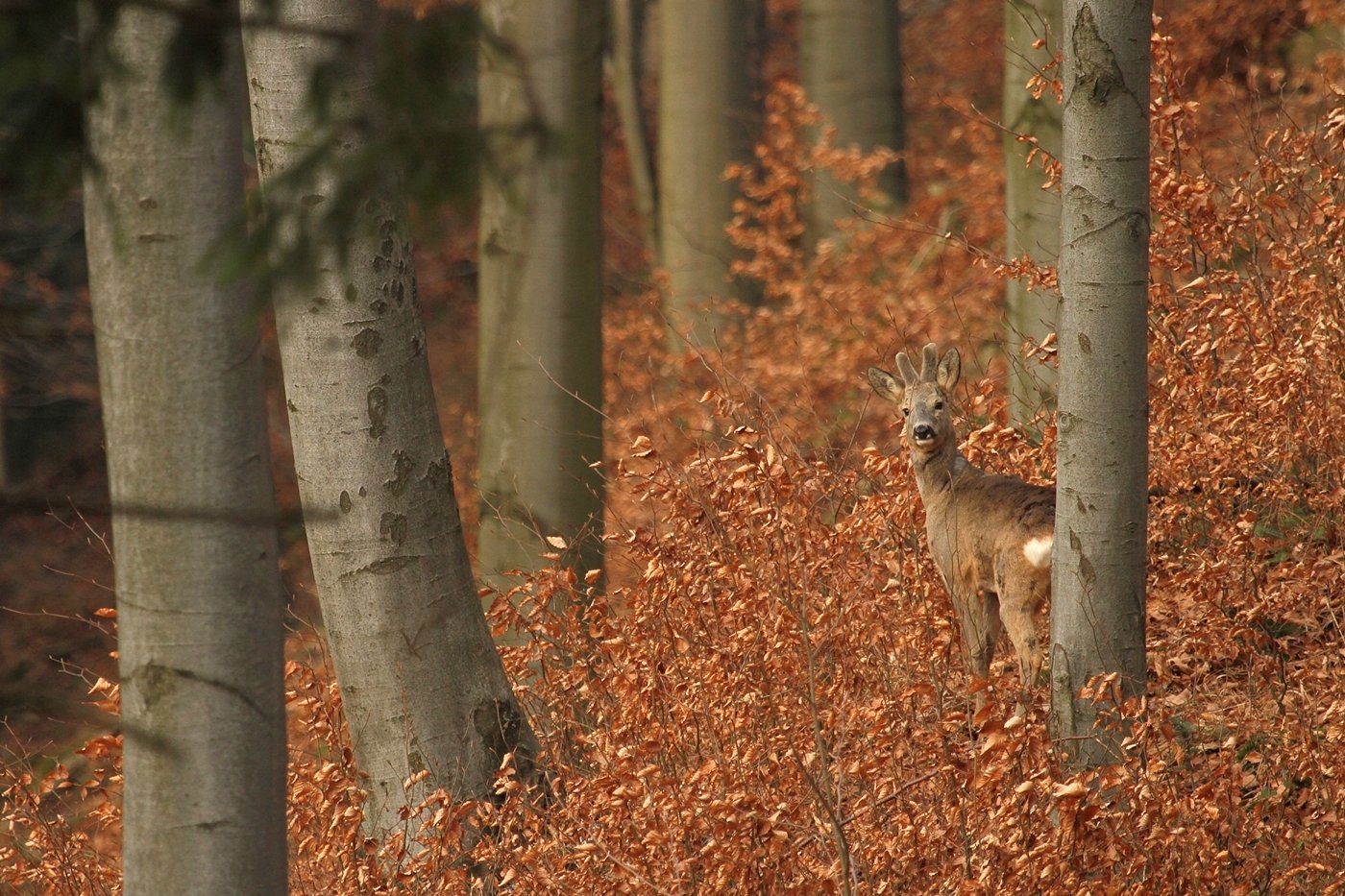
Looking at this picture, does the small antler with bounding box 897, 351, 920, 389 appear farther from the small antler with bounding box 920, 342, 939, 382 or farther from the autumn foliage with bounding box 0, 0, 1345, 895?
the autumn foliage with bounding box 0, 0, 1345, 895

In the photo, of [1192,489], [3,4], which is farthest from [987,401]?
[3,4]

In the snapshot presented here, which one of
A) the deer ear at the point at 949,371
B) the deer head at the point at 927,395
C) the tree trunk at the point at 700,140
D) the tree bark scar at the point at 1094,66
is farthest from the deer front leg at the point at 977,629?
the tree trunk at the point at 700,140

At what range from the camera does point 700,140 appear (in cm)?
1617

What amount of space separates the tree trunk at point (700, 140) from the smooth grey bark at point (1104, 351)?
35.5ft

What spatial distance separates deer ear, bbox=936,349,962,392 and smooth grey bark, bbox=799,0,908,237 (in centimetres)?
865

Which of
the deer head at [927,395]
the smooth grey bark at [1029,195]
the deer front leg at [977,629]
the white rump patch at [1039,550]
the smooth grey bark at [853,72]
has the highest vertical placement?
the smooth grey bark at [853,72]

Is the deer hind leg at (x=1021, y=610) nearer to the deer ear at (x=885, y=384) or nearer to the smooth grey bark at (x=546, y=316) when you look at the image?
the deer ear at (x=885, y=384)

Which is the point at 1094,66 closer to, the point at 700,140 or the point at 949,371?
the point at 949,371

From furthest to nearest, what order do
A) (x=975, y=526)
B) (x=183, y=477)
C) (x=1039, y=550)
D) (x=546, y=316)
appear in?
(x=546, y=316), (x=975, y=526), (x=1039, y=550), (x=183, y=477)

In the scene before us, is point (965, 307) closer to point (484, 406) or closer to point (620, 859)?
point (484, 406)

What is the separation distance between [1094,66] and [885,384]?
102 inches

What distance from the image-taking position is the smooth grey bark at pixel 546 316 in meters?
9.60

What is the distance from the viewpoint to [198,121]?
10.8 feet

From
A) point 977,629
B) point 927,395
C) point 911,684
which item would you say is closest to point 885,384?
point 927,395
